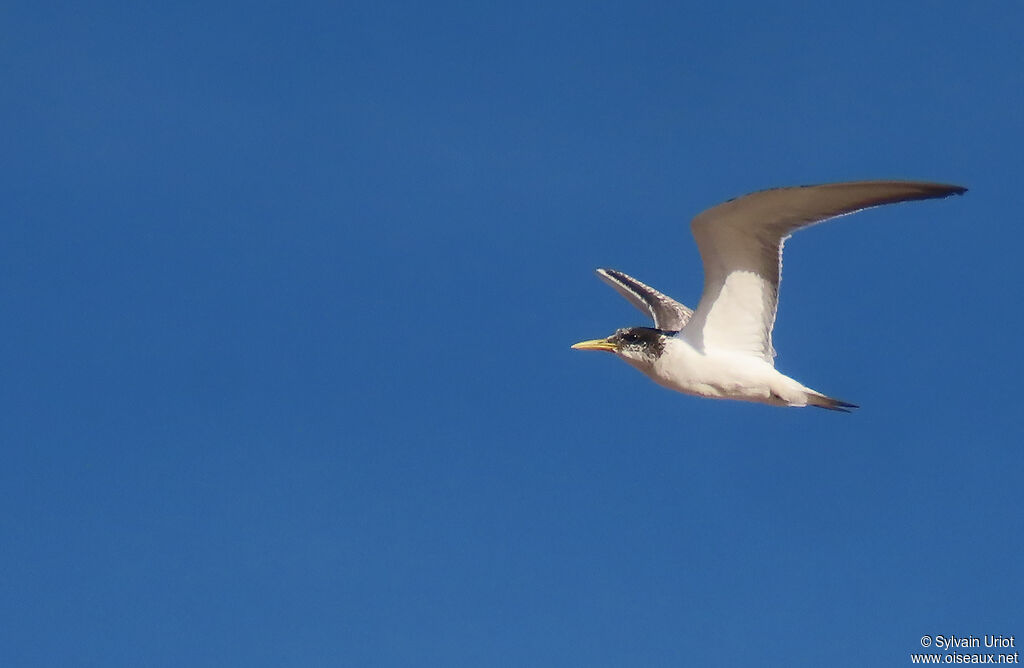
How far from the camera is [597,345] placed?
19.2 m

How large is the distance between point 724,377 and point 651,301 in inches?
222

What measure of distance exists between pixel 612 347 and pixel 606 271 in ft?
21.3

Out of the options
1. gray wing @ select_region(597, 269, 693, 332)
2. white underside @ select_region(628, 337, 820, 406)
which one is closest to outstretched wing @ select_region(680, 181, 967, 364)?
white underside @ select_region(628, 337, 820, 406)

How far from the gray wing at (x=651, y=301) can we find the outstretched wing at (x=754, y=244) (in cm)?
271

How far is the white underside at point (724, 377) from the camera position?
1797cm

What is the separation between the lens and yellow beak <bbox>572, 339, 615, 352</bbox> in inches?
749

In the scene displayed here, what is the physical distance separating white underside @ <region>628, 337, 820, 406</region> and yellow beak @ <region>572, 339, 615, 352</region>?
2.63 ft

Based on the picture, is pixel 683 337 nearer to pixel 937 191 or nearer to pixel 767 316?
pixel 767 316

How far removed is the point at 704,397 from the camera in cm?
1852

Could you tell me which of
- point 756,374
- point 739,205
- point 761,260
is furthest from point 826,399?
point 739,205

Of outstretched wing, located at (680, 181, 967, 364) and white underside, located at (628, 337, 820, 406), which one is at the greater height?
outstretched wing, located at (680, 181, 967, 364)

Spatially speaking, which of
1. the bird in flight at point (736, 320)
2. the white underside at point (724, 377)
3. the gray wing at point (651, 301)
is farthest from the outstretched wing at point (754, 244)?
the gray wing at point (651, 301)

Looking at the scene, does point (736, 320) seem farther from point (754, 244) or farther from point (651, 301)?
point (651, 301)

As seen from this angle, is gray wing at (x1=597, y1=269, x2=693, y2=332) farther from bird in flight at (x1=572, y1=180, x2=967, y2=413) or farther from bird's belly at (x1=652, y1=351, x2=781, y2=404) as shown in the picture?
bird's belly at (x1=652, y1=351, x2=781, y2=404)
